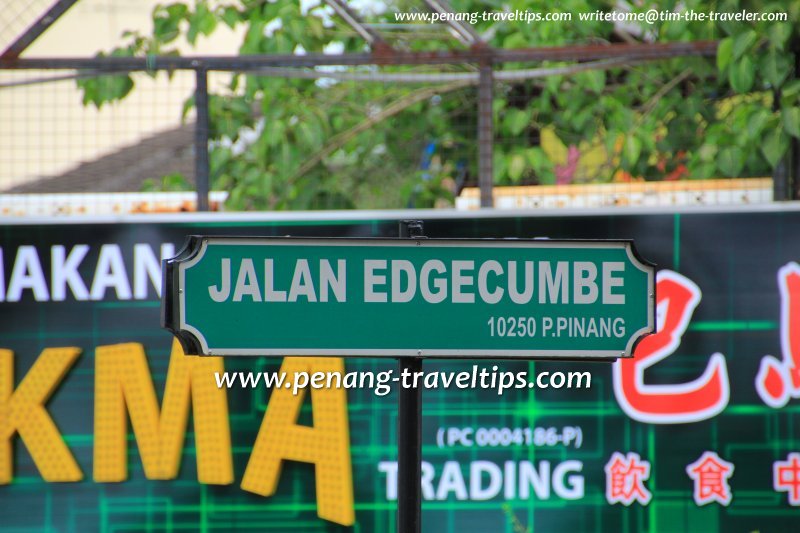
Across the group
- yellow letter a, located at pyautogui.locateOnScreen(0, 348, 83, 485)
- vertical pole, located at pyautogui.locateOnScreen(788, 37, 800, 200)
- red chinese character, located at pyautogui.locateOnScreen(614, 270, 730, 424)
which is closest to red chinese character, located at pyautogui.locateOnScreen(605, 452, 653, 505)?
red chinese character, located at pyautogui.locateOnScreen(614, 270, 730, 424)

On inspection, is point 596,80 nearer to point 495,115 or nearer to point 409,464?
point 495,115

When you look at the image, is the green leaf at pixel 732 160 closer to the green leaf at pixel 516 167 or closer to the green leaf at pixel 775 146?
the green leaf at pixel 775 146

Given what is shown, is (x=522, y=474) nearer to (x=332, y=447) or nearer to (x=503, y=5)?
(x=332, y=447)

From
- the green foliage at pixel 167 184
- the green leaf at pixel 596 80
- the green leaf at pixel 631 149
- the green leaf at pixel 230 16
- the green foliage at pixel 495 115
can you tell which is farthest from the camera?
the green foliage at pixel 167 184

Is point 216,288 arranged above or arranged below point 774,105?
below

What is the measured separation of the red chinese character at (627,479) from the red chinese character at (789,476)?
536mm

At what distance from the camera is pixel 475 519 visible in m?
4.28

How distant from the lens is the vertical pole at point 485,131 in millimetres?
4434

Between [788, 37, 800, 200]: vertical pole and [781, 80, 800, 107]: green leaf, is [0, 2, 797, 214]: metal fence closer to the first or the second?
[788, 37, 800, 200]: vertical pole

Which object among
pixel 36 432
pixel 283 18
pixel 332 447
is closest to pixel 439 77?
pixel 283 18

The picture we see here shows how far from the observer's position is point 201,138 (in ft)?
14.8

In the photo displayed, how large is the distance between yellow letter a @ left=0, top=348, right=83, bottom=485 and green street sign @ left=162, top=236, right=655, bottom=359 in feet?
7.54

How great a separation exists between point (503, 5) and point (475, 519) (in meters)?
3.58

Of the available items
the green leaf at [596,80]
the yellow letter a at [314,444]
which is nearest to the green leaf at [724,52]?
the green leaf at [596,80]
